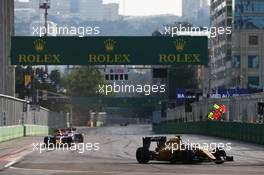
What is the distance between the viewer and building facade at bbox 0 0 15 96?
2826 inches

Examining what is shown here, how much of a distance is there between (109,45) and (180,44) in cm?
528

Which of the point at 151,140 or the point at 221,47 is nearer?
the point at 151,140

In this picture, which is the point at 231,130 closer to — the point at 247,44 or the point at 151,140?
the point at 151,140

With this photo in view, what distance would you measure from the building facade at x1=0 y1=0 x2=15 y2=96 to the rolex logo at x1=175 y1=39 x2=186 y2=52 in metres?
18.5

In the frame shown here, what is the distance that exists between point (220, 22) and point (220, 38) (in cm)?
414

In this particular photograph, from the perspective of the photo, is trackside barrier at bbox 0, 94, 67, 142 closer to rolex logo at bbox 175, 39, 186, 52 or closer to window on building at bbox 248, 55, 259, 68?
rolex logo at bbox 175, 39, 186, 52

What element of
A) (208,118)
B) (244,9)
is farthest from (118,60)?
(244,9)

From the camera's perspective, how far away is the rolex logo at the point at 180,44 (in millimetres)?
60000

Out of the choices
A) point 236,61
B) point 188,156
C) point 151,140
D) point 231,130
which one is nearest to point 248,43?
point 236,61

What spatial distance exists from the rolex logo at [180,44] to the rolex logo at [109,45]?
4685 millimetres

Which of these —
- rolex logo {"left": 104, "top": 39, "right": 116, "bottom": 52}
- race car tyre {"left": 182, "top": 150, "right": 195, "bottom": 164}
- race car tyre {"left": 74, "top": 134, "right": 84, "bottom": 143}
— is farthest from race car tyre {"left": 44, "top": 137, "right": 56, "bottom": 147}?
race car tyre {"left": 182, "top": 150, "right": 195, "bottom": 164}

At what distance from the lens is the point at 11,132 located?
199ft

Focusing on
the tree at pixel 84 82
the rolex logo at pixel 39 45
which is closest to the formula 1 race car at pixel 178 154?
the rolex logo at pixel 39 45

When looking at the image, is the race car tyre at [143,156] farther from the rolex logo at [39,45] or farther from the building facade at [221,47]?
the building facade at [221,47]
